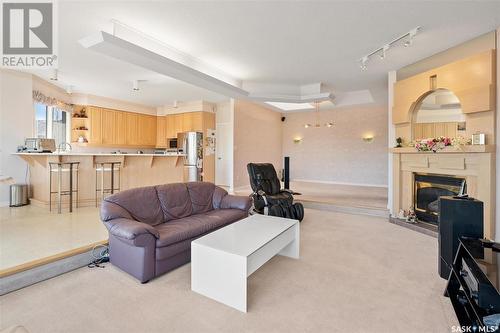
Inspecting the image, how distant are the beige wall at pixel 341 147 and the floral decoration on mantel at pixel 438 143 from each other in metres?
4.21

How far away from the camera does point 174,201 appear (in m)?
3.13

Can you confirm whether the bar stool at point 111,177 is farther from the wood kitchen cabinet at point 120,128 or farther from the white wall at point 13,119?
the wood kitchen cabinet at point 120,128

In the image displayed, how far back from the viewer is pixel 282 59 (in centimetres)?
421

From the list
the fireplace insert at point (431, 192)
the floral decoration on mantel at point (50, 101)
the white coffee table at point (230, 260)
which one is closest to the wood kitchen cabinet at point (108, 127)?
the floral decoration on mantel at point (50, 101)

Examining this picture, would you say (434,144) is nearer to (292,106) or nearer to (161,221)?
(161,221)

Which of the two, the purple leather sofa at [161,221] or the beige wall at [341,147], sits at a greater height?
the beige wall at [341,147]

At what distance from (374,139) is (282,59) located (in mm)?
5321

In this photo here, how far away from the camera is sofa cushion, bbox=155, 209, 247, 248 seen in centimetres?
240

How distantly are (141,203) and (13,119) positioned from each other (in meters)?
4.26

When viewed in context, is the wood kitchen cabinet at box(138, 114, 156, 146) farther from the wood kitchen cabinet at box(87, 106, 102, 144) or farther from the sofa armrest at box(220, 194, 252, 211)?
the sofa armrest at box(220, 194, 252, 211)

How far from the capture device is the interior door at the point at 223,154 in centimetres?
733

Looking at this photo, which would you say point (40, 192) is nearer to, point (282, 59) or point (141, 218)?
point (141, 218)

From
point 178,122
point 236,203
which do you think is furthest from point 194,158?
point 236,203

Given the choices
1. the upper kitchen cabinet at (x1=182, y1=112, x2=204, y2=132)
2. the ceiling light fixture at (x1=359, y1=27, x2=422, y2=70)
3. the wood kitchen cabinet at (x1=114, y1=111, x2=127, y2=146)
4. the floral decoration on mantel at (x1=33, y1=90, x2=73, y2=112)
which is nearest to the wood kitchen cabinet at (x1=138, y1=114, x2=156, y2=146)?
the wood kitchen cabinet at (x1=114, y1=111, x2=127, y2=146)
